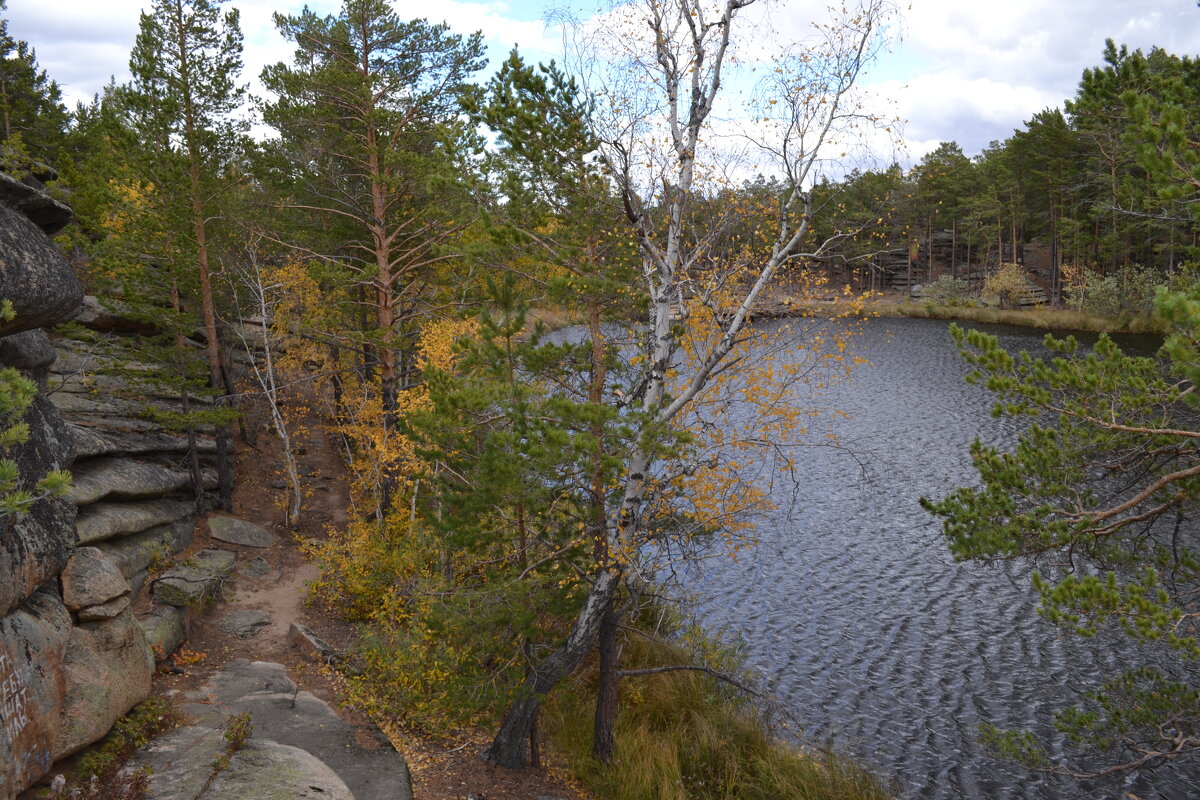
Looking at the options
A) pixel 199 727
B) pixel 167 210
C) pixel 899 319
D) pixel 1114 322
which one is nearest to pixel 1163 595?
pixel 199 727

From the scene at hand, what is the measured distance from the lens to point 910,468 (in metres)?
26.2

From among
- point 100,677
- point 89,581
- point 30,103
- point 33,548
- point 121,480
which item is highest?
point 30,103

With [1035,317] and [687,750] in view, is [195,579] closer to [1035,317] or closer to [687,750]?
[687,750]

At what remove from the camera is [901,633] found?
1733cm

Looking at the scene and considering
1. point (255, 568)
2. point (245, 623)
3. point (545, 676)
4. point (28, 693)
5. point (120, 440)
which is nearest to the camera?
point (28, 693)

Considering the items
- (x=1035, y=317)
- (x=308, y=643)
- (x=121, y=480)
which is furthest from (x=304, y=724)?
(x=1035, y=317)

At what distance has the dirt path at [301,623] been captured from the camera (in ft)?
36.4

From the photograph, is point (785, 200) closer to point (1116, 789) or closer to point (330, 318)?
point (1116, 789)

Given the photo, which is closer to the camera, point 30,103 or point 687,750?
point 687,750

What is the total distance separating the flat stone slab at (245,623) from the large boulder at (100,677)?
3.53m

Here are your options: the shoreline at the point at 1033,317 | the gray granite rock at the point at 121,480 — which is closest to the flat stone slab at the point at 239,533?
the gray granite rock at the point at 121,480

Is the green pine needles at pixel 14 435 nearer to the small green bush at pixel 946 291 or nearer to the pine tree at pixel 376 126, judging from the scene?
the pine tree at pixel 376 126

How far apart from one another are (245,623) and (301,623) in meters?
1.11

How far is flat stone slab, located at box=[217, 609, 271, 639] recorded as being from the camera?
15453mm
